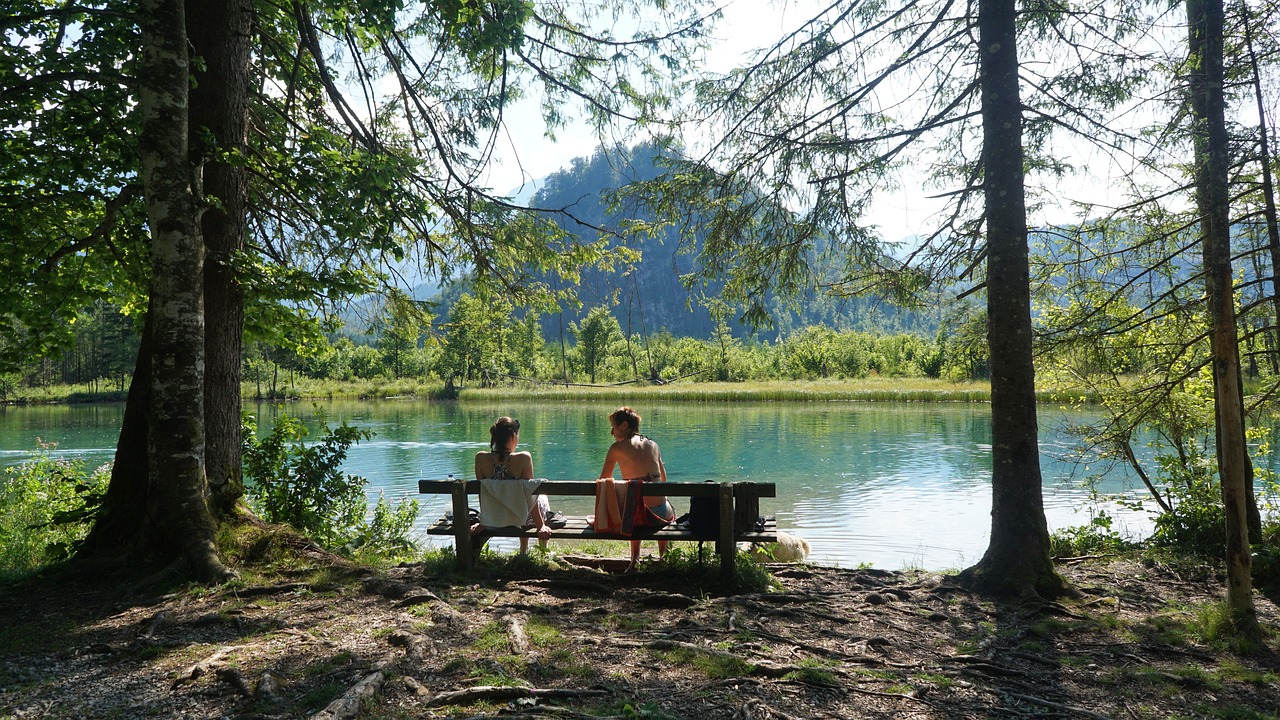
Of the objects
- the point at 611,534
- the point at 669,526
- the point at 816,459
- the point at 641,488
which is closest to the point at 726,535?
the point at 669,526

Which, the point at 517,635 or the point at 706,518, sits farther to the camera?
the point at 706,518

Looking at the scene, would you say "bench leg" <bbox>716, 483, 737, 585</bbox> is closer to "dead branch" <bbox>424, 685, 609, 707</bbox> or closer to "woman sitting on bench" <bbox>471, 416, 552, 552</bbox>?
"woman sitting on bench" <bbox>471, 416, 552, 552</bbox>

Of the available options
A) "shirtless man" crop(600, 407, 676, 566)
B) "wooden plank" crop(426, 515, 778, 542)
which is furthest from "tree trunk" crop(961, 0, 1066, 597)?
"shirtless man" crop(600, 407, 676, 566)

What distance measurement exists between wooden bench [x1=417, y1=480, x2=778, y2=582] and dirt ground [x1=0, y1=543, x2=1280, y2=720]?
0.34 metres

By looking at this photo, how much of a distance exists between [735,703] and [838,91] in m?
5.84

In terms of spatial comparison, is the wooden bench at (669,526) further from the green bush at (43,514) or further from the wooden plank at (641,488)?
the green bush at (43,514)

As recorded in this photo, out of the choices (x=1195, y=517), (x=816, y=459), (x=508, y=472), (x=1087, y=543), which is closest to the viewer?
(x=508, y=472)

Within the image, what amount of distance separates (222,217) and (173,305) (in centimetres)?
140

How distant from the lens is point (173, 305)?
17.2 feet

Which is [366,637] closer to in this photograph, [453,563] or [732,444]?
[453,563]

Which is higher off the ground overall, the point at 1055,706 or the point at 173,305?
the point at 173,305

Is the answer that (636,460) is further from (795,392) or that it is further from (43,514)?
(795,392)

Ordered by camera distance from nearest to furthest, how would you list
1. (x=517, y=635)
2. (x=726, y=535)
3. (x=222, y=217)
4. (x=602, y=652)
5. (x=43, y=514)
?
1. (x=602, y=652)
2. (x=517, y=635)
3. (x=726, y=535)
4. (x=222, y=217)
5. (x=43, y=514)

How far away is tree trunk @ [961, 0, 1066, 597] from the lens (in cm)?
624
